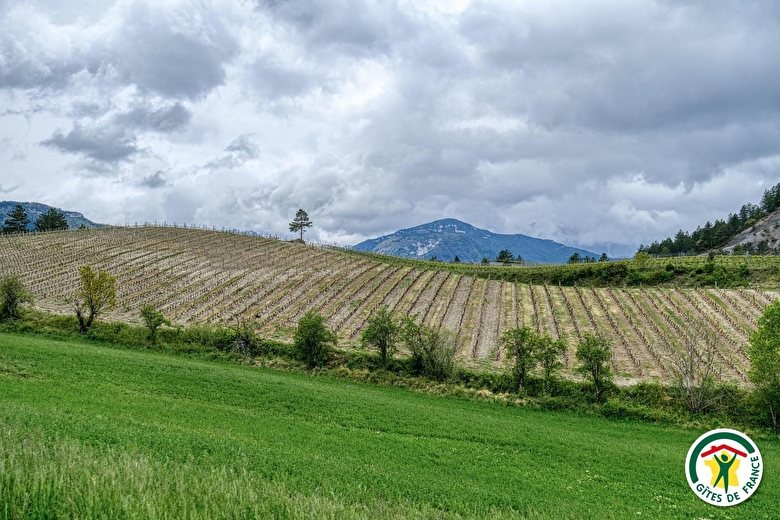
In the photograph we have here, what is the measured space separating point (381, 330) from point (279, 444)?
2428cm

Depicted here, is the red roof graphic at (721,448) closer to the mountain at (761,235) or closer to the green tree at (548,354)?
the green tree at (548,354)

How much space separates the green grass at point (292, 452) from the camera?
23.4 ft

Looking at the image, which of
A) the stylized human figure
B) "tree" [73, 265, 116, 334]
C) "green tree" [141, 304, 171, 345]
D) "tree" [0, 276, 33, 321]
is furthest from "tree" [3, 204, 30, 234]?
→ the stylized human figure

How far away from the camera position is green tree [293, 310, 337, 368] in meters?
43.9

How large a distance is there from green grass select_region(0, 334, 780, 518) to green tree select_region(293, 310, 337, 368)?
803cm

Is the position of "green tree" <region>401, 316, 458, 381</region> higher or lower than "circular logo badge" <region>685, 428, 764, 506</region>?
lower

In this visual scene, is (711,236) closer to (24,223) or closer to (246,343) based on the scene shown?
(246,343)

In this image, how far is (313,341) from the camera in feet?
146

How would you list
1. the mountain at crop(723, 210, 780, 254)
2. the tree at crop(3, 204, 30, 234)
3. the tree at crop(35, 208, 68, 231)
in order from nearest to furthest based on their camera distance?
1. the tree at crop(3, 204, 30, 234)
2. the tree at crop(35, 208, 68, 231)
3. the mountain at crop(723, 210, 780, 254)

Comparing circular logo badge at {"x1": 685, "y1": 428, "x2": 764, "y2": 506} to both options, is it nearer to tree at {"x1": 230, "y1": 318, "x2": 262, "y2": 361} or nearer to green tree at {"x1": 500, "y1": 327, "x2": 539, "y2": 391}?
green tree at {"x1": 500, "y1": 327, "x2": 539, "y2": 391}

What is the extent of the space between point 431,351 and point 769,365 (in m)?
27.1

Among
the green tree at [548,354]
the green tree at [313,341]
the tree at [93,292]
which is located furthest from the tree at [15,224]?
the green tree at [548,354]

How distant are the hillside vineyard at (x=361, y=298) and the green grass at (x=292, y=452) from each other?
18.9m

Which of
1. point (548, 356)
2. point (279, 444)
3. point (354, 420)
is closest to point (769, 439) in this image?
point (548, 356)
